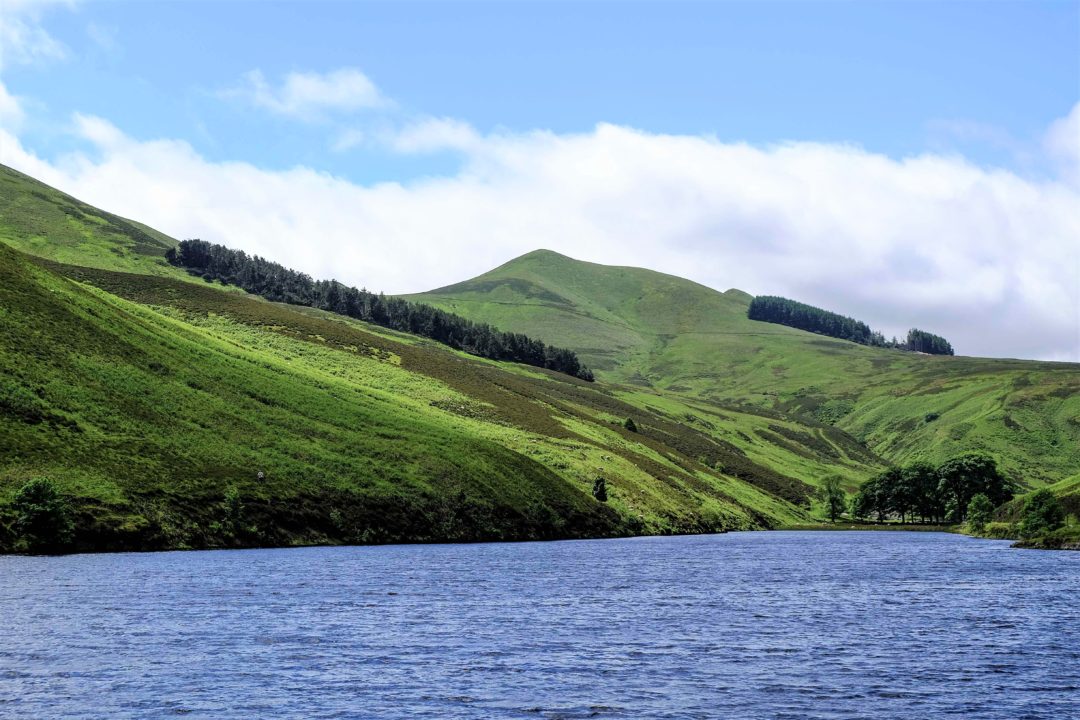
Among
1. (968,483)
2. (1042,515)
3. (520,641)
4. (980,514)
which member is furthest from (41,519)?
(968,483)

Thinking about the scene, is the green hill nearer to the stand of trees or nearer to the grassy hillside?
the grassy hillside

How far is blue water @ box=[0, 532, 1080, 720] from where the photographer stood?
31828 millimetres

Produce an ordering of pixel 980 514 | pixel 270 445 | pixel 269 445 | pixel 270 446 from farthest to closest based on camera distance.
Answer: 1. pixel 980 514
2. pixel 270 445
3. pixel 269 445
4. pixel 270 446

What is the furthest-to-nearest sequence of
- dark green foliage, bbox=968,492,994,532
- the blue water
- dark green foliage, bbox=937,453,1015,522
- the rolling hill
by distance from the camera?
1. dark green foliage, bbox=937,453,1015,522
2. dark green foliage, bbox=968,492,994,532
3. the rolling hill
4. the blue water

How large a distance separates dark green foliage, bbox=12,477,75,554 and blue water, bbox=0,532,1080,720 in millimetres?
4233

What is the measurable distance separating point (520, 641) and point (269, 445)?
7145 cm

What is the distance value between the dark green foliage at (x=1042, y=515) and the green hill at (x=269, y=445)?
45.1 metres

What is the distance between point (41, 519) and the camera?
Answer: 7469 cm

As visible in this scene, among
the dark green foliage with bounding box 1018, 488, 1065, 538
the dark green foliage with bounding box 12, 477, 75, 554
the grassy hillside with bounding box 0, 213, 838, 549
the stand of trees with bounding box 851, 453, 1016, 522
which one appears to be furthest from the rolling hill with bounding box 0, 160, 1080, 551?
the stand of trees with bounding box 851, 453, 1016, 522

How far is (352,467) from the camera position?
11169 cm

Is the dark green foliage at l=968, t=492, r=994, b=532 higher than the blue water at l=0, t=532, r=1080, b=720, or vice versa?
the dark green foliage at l=968, t=492, r=994, b=532

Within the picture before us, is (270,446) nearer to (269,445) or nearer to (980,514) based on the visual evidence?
(269,445)

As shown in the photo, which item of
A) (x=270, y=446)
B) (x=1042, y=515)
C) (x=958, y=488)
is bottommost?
(x=270, y=446)

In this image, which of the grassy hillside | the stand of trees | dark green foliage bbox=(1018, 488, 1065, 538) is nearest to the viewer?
the grassy hillside
